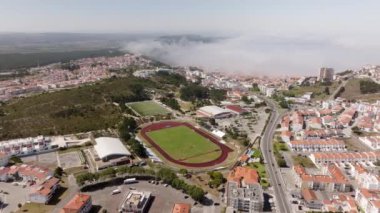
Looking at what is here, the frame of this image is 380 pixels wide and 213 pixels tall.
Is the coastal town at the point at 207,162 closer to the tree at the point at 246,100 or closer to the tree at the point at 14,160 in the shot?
the tree at the point at 14,160

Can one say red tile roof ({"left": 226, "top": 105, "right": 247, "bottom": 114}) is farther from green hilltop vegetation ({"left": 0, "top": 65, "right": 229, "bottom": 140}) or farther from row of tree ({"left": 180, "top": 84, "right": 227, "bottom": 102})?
green hilltop vegetation ({"left": 0, "top": 65, "right": 229, "bottom": 140})

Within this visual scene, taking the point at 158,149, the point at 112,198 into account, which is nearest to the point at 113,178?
the point at 112,198

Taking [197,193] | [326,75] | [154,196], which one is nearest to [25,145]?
[154,196]

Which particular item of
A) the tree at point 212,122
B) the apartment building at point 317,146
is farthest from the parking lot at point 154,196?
the tree at point 212,122

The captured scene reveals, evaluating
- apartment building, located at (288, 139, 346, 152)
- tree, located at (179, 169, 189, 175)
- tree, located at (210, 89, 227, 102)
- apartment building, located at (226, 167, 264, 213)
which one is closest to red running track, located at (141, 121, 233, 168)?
tree, located at (179, 169, 189, 175)

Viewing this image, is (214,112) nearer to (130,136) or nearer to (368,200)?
(130,136)
